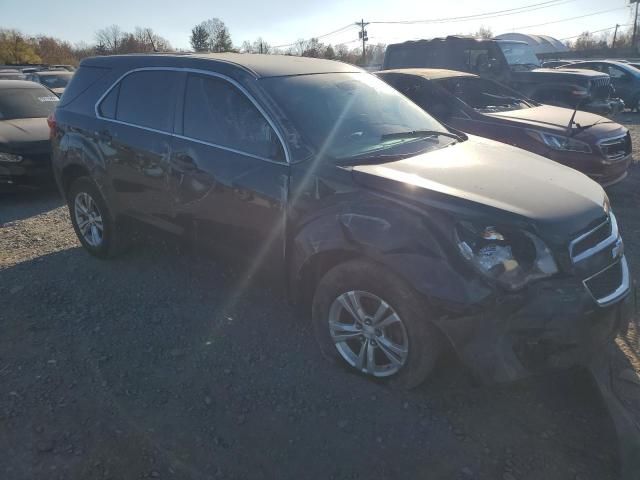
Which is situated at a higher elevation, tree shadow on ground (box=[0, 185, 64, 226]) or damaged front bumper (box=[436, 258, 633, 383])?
damaged front bumper (box=[436, 258, 633, 383])

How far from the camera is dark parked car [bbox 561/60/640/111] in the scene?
1598 centimetres

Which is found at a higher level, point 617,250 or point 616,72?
point 616,72

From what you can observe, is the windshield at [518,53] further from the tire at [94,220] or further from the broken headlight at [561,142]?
the tire at [94,220]

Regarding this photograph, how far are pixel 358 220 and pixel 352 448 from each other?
118 centimetres

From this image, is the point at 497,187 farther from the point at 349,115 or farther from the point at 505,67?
the point at 505,67

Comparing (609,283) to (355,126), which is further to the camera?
(355,126)

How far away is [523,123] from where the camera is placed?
613 cm

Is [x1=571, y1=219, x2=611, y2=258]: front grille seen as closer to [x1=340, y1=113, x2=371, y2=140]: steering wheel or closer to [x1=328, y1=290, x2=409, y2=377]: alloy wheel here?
[x1=328, y1=290, x2=409, y2=377]: alloy wheel

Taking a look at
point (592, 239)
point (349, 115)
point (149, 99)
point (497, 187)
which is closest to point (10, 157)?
point (149, 99)

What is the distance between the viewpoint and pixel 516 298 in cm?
237

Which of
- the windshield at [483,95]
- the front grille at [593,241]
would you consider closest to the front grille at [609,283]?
the front grille at [593,241]

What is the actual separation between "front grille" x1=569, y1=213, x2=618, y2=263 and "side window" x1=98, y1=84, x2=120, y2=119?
3674 mm

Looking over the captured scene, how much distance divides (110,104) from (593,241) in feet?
12.7

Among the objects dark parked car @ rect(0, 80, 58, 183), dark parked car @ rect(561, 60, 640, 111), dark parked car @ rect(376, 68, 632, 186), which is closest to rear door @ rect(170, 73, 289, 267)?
dark parked car @ rect(376, 68, 632, 186)
